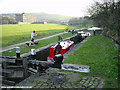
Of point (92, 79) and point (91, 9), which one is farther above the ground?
point (91, 9)

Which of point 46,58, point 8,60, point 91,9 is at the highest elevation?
point 91,9

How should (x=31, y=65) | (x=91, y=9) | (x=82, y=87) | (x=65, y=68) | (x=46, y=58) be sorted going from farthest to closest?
1. (x=91, y=9)
2. (x=46, y=58)
3. (x=31, y=65)
4. (x=65, y=68)
5. (x=82, y=87)

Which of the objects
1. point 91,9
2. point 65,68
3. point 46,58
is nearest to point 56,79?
point 65,68

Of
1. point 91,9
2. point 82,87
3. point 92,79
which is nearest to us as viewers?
point 82,87

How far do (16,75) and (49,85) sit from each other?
2.49 metres

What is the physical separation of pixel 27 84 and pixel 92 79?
2.57 meters

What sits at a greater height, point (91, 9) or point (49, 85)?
point (91, 9)

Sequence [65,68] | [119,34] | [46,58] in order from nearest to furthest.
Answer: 1. [65,68]
2. [46,58]
3. [119,34]

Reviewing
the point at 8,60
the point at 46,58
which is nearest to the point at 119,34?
the point at 46,58

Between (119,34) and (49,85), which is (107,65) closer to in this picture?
(49,85)

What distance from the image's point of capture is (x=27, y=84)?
5.36 meters

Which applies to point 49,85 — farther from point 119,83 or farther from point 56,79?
point 119,83

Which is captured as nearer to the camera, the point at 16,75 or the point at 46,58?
the point at 16,75

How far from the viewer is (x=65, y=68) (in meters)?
6.84
